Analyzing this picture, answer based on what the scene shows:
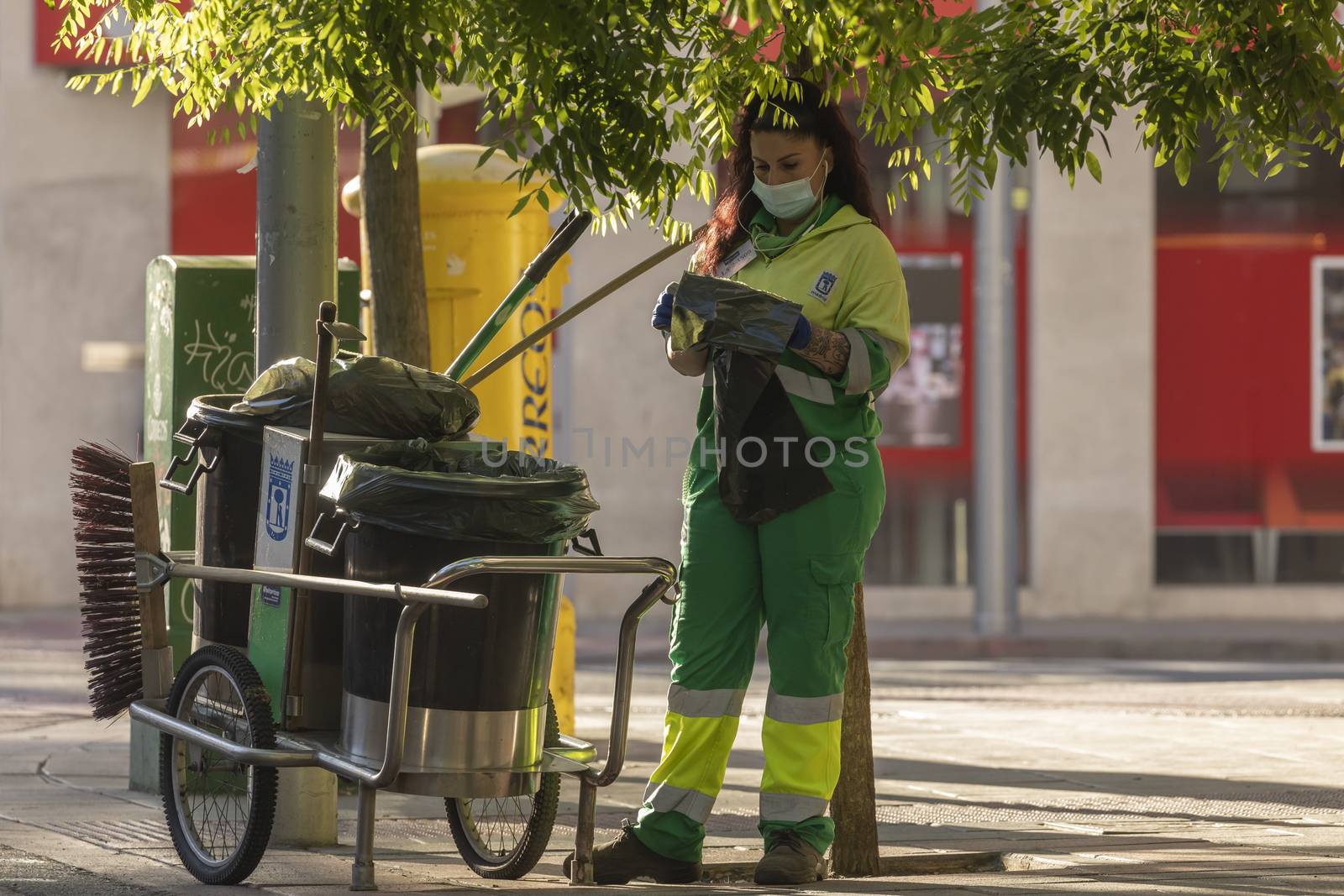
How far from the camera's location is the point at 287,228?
18.8 ft

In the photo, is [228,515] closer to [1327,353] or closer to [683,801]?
[683,801]

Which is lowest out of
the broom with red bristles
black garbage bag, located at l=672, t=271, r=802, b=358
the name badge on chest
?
the broom with red bristles

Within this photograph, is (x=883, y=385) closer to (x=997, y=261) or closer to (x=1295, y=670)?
(x=1295, y=670)

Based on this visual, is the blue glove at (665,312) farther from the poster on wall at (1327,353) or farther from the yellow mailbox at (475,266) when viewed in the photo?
the poster on wall at (1327,353)

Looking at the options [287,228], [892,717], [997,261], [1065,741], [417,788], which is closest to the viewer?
[417,788]

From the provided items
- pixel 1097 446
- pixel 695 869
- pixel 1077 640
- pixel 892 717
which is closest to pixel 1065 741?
pixel 892 717

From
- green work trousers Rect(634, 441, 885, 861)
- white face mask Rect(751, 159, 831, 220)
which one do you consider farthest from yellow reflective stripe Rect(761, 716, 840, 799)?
white face mask Rect(751, 159, 831, 220)

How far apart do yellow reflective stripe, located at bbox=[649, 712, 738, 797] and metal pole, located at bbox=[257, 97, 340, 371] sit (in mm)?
1661

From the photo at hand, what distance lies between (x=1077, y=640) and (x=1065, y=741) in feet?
20.5

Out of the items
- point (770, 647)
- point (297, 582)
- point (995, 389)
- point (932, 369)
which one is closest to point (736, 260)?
point (770, 647)

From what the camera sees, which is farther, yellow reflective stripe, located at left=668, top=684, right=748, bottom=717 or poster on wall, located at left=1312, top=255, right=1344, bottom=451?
poster on wall, located at left=1312, top=255, right=1344, bottom=451

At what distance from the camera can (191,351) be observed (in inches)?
266

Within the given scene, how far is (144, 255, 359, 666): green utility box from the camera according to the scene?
22.0 feet

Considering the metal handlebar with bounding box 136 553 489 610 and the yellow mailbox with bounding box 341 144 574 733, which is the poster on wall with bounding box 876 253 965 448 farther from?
the metal handlebar with bounding box 136 553 489 610
